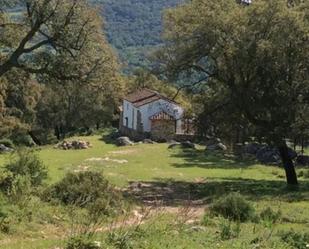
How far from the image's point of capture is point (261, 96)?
93.7 ft

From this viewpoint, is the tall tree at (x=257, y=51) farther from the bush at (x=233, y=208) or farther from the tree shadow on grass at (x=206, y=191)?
the bush at (x=233, y=208)

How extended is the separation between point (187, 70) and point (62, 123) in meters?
58.3

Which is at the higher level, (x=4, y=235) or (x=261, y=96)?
(x=261, y=96)

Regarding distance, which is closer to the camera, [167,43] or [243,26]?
[243,26]

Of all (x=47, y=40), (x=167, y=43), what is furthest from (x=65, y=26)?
(x=167, y=43)

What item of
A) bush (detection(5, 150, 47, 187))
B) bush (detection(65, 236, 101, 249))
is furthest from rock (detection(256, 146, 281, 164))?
bush (detection(65, 236, 101, 249))

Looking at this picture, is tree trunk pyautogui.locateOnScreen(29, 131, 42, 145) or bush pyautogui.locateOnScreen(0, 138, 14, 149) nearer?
bush pyautogui.locateOnScreen(0, 138, 14, 149)

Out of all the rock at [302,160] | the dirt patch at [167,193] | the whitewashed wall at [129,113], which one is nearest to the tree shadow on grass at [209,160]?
the rock at [302,160]

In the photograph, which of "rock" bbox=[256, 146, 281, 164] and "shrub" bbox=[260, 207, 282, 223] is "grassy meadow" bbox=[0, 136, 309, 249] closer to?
"shrub" bbox=[260, 207, 282, 223]

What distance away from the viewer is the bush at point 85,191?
62.0ft

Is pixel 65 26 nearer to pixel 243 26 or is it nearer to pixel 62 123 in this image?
pixel 243 26

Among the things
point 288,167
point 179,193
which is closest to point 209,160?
point 288,167

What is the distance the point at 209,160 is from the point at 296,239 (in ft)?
108

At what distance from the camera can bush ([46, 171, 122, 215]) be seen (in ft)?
62.0
